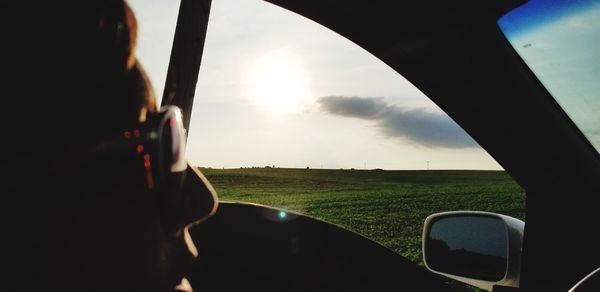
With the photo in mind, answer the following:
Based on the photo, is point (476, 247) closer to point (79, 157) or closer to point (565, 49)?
point (565, 49)

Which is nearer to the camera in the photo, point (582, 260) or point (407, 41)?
point (582, 260)

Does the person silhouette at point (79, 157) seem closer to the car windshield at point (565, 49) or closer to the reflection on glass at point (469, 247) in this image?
the car windshield at point (565, 49)

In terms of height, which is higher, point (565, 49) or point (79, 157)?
point (565, 49)

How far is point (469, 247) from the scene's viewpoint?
83.7 inches

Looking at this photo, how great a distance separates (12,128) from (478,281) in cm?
195

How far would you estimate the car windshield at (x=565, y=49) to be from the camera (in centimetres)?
143

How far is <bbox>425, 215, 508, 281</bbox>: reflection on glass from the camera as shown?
6.69 feet

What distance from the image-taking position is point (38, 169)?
0.80 metres

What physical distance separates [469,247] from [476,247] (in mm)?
33

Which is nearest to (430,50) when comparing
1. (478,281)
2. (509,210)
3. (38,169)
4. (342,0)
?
(342,0)

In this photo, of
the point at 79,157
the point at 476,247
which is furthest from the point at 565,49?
the point at 79,157

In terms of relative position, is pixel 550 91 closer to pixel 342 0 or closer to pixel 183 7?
pixel 342 0

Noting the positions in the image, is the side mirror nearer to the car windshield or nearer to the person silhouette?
the car windshield

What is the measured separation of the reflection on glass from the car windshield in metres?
0.68
